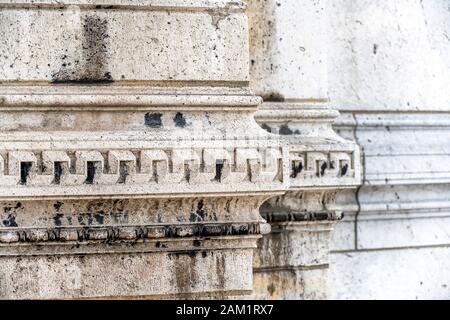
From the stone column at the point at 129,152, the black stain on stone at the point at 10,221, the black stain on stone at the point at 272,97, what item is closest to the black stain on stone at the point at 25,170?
the stone column at the point at 129,152

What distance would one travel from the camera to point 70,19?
226 inches

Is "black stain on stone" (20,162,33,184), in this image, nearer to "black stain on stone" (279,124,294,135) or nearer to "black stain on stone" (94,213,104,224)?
"black stain on stone" (94,213,104,224)

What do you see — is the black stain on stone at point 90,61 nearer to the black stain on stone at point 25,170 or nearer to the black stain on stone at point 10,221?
the black stain on stone at point 25,170

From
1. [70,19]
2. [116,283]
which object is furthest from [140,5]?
[116,283]

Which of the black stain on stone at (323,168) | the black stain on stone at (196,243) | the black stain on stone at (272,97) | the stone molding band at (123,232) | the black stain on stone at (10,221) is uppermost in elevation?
the black stain on stone at (272,97)

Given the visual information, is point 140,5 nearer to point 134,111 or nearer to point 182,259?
point 134,111

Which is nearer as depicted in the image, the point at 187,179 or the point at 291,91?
the point at 187,179

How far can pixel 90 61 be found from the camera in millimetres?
5730

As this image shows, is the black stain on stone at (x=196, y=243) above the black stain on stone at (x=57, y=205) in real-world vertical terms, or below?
below

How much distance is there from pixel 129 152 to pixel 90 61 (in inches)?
17.0

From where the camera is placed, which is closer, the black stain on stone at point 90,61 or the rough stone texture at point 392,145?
the black stain on stone at point 90,61

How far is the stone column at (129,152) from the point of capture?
557 cm

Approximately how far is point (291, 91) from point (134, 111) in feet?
3.72
